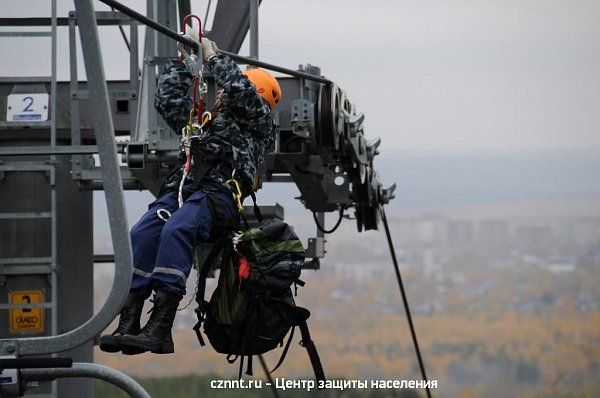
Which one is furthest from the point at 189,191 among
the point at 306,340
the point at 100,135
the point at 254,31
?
the point at 254,31

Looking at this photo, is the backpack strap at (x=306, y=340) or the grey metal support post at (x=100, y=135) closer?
the grey metal support post at (x=100, y=135)

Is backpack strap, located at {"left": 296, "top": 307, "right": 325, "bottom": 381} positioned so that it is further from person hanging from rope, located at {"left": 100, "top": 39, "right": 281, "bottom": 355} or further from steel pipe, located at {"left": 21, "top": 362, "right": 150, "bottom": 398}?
steel pipe, located at {"left": 21, "top": 362, "right": 150, "bottom": 398}

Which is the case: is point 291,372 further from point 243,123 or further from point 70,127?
point 243,123

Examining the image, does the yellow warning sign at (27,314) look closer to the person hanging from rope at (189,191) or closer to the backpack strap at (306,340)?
the person hanging from rope at (189,191)

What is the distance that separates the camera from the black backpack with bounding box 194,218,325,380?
26.2 ft

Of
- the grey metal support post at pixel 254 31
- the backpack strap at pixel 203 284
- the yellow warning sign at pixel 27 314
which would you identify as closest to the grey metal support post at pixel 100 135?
the backpack strap at pixel 203 284

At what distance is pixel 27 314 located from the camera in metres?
11.7

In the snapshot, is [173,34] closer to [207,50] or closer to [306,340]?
[207,50]

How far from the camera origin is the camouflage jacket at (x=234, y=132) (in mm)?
8039

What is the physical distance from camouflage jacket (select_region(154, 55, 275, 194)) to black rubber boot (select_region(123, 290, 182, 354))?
0.63 metres

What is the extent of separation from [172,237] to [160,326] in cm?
37

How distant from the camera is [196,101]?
8.04m

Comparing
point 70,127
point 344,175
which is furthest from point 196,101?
point 344,175

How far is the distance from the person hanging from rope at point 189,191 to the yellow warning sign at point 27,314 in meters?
3.44
